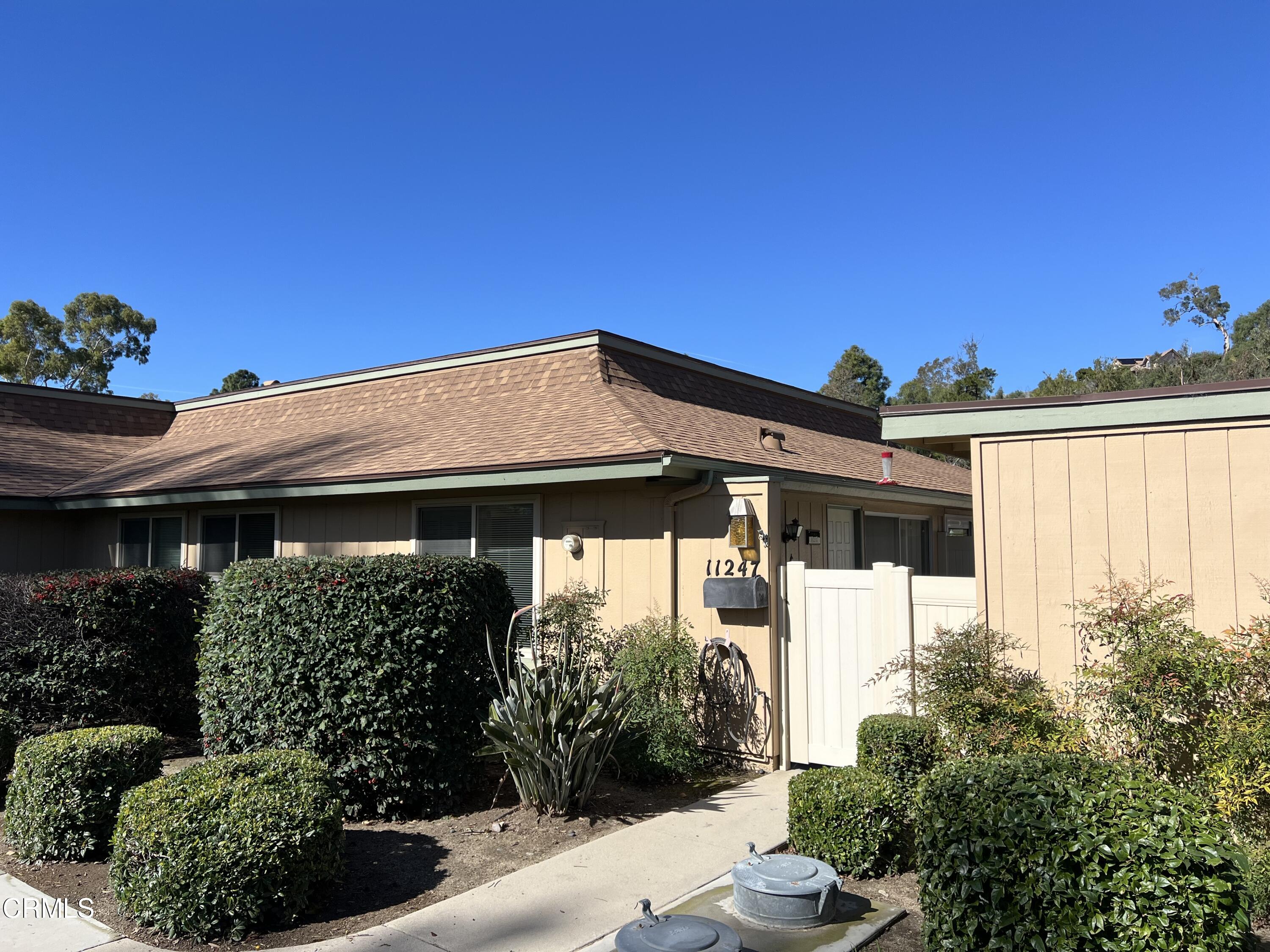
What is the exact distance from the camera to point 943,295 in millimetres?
29062

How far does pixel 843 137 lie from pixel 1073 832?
1534 cm

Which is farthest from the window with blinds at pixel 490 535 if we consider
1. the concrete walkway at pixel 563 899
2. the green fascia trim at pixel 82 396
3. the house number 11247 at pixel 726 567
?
the green fascia trim at pixel 82 396

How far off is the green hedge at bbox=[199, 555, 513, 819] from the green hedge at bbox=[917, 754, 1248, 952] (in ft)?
11.8

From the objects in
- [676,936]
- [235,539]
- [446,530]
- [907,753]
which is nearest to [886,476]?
[446,530]

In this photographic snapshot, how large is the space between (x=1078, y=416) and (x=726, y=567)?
3152 mm

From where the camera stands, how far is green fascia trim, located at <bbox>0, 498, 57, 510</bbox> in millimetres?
11705

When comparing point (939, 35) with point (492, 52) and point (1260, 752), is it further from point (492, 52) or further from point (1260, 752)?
point (1260, 752)

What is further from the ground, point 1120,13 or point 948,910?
point 1120,13

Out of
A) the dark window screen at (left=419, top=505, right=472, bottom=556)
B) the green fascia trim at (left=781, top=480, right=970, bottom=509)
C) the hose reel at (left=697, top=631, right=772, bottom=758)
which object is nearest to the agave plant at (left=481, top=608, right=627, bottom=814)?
the hose reel at (left=697, top=631, right=772, bottom=758)

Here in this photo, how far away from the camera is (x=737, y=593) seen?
7094 millimetres

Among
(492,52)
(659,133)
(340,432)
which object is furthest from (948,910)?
(659,133)

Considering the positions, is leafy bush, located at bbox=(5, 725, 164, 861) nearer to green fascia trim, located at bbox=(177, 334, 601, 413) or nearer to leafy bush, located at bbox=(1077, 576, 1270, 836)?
leafy bush, located at bbox=(1077, 576, 1270, 836)

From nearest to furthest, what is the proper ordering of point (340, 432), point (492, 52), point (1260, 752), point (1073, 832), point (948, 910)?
point (1073, 832), point (948, 910), point (1260, 752), point (340, 432), point (492, 52)

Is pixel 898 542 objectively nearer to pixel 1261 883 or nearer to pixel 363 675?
pixel 1261 883
